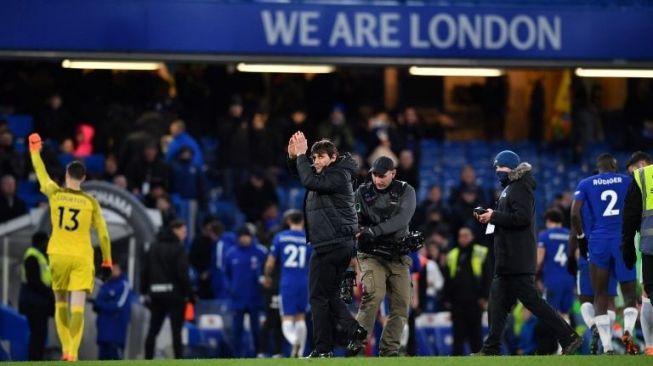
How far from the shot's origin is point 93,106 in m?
26.8

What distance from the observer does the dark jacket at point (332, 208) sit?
14.8 metres

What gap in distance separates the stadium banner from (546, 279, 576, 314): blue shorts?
12.0 feet

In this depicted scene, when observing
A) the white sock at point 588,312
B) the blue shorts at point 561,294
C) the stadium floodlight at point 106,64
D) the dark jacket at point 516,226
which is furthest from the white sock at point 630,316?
the stadium floodlight at point 106,64

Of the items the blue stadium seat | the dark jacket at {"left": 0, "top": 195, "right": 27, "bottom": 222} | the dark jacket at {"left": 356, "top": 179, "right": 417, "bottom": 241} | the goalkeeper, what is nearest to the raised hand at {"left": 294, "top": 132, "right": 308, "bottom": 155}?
the dark jacket at {"left": 356, "top": 179, "right": 417, "bottom": 241}

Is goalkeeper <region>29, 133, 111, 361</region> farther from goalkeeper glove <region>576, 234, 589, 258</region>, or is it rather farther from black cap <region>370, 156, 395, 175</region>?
goalkeeper glove <region>576, 234, 589, 258</region>

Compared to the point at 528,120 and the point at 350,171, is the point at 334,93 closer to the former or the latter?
the point at 528,120

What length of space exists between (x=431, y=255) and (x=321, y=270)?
30.0 ft

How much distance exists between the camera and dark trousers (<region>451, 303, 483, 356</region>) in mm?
23031

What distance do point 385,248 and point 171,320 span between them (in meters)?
7.58

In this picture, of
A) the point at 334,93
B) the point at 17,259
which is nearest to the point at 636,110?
the point at 334,93

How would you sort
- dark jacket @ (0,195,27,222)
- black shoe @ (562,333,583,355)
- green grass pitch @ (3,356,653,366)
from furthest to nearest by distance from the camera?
dark jacket @ (0,195,27,222) → black shoe @ (562,333,583,355) → green grass pitch @ (3,356,653,366)

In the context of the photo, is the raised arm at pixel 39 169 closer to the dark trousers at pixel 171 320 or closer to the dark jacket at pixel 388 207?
the dark jacket at pixel 388 207

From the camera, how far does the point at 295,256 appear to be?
21.7m

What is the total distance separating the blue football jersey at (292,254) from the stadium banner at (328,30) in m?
3.33
